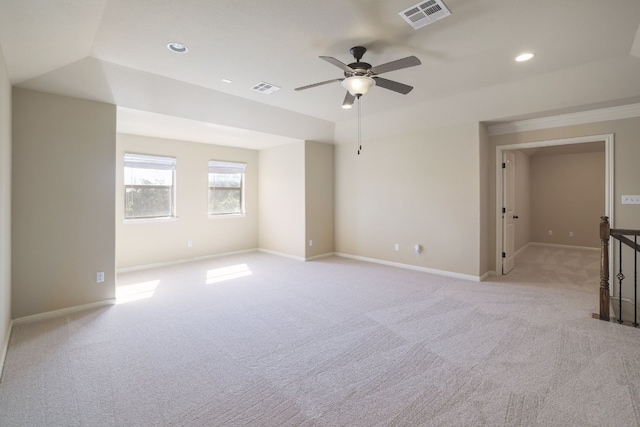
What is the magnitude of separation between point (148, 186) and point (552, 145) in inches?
269

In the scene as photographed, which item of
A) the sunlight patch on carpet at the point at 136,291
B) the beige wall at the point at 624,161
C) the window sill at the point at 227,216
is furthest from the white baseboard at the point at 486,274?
the window sill at the point at 227,216

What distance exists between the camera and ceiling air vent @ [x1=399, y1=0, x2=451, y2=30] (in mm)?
2182

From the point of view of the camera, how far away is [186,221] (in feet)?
20.2

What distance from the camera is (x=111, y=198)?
12.2 feet

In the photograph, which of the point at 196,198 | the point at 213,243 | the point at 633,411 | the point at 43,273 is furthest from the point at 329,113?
the point at 633,411

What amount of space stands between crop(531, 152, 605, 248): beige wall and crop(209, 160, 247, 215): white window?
7591 millimetres

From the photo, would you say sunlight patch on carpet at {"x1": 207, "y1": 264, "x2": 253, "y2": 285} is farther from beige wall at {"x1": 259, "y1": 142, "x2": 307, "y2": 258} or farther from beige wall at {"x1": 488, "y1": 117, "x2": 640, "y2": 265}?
beige wall at {"x1": 488, "y1": 117, "x2": 640, "y2": 265}

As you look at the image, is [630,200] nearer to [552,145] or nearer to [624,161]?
[624,161]

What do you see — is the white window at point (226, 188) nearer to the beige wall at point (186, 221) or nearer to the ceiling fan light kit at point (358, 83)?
the beige wall at point (186, 221)

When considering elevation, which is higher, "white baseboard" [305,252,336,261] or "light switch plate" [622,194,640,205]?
"light switch plate" [622,194,640,205]

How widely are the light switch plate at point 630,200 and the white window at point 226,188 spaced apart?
6584mm

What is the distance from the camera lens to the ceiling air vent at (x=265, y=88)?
3693 millimetres

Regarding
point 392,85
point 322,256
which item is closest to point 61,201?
point 392,85

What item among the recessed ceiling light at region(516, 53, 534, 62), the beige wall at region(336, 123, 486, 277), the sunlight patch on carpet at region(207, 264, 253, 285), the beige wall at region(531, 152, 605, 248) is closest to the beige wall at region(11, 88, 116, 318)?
the sunlight patch on carpet at region(207, 264, 253, 285)
